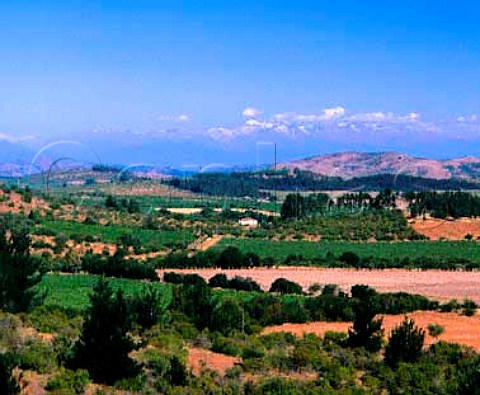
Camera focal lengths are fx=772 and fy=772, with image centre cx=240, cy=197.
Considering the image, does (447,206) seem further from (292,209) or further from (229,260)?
(229,260)

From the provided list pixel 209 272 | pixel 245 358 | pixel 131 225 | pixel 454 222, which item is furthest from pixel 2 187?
pixel 245 358

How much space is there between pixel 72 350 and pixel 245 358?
20.3 ft

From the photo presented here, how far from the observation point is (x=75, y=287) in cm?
4753

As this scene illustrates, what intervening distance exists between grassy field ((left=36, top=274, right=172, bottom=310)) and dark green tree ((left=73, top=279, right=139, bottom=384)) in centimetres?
1850

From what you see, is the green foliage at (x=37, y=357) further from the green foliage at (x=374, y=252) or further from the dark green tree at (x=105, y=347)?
the green foliage at (x=374, y=252)

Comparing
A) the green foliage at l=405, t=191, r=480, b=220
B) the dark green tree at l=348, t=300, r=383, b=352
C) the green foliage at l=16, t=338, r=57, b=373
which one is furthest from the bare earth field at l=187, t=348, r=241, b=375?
the green foliage at l=405, t=191, r=480, b=220

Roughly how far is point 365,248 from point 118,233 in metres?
27.4

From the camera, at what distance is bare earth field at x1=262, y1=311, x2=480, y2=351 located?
32406mm

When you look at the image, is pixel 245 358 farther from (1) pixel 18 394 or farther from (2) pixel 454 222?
(2) pixel 454 222

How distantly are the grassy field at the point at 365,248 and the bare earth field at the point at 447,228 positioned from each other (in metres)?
4.16

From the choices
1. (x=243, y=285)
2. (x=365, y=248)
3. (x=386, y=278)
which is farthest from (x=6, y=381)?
(x=365, y=248)

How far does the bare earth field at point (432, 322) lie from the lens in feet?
106

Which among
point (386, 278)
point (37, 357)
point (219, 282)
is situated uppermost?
point (37, 357)

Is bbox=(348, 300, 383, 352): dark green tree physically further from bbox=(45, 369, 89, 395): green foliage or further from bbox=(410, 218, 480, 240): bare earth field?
bbox=(410, 218, 480, 240): bare earth field
